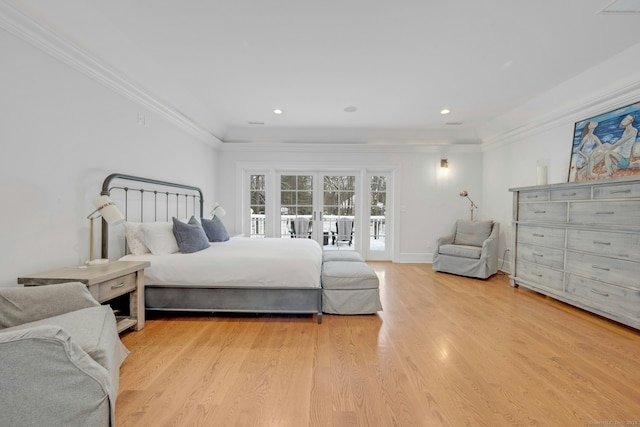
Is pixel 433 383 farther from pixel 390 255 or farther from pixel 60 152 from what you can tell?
pixel 390 255

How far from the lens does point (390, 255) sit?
19.2 feet

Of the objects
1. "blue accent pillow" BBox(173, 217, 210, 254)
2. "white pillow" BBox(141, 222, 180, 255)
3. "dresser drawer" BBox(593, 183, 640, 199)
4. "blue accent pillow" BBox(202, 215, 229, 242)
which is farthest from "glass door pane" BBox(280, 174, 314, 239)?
"dresser drawer" BBox(593, 183, 640, 199)

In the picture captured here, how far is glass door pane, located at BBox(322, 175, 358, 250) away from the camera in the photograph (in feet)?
19.0

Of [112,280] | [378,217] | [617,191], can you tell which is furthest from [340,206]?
[112,280]

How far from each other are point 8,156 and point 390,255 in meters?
5.58

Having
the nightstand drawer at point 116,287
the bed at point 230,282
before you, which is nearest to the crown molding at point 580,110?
the bed at point 230,282

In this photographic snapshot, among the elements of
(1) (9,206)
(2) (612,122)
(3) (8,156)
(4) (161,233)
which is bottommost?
(4) (161,233)

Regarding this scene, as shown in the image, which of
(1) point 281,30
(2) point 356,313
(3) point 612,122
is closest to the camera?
(1) point 281,30

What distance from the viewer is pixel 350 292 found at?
2.85 metres

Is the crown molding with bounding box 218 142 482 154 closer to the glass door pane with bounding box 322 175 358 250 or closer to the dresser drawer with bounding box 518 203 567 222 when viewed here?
the glass door pane with bounding box 322 175 358 250

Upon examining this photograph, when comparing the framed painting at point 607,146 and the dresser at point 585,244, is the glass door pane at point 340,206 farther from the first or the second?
the framed painting at point 607,146

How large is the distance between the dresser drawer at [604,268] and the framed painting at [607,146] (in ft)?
3.49

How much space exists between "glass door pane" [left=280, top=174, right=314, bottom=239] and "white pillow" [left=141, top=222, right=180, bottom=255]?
291 centimetres

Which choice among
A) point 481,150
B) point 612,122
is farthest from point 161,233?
point 481,150
